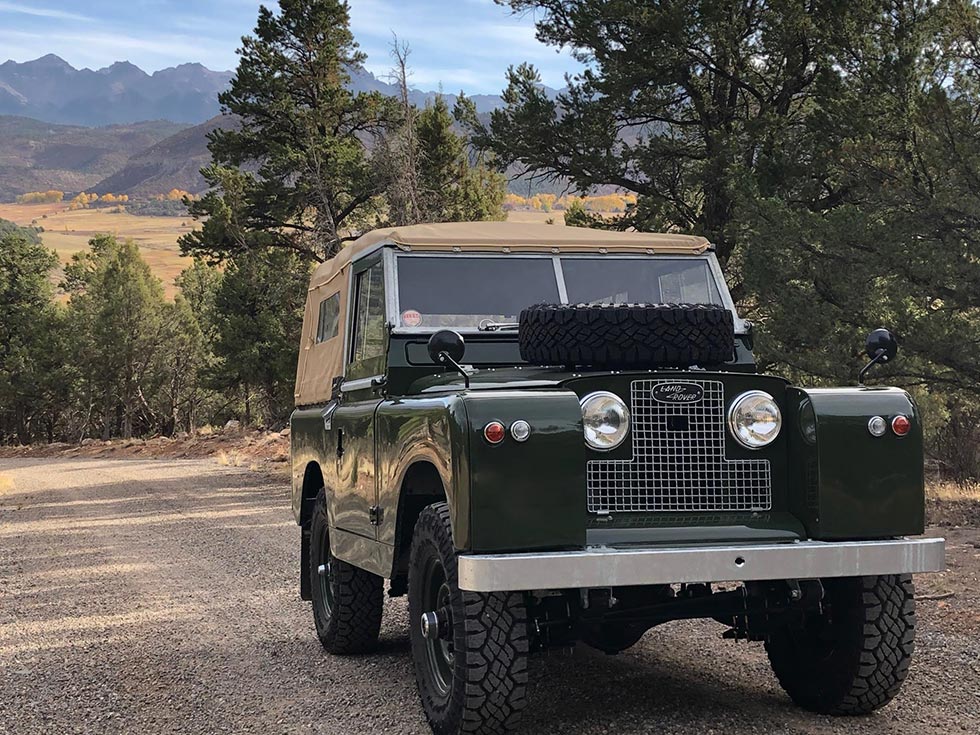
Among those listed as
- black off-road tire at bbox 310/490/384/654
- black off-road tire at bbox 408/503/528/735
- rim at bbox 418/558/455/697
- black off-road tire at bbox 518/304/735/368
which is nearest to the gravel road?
black off-road tire at bbox 310/490/384/654

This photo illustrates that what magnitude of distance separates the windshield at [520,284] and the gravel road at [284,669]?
1.97 meters

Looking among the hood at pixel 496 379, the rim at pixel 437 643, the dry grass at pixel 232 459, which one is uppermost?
the hood at pixel 496 379

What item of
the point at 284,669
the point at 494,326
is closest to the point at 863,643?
the point at 494,326

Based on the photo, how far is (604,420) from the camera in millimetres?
4367

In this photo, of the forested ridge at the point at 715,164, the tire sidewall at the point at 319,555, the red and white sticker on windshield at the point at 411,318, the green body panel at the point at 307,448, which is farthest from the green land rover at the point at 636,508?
the forested ridge at the point at 715,164

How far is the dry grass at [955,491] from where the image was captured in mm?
14045

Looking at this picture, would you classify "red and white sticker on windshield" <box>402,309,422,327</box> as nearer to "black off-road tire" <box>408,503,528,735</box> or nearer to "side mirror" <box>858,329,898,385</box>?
"black off-road tire" <box>408,503,528,735</box>

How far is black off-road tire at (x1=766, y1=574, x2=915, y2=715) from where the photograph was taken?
466cm

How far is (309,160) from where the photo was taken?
27000mm

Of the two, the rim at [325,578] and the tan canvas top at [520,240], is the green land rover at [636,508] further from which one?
the rim at [325,578]

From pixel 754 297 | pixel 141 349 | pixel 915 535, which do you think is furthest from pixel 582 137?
pixel 141 349

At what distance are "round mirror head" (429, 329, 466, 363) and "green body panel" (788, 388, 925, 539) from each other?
4.91 feet

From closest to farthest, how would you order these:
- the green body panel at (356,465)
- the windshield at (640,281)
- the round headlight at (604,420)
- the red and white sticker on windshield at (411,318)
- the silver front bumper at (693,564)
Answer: the silver front bumper at (693,564) < the round headlight at (604,420) < the green body panel at (356,465) < the red and white sticker on windshield at (411,318) < the windshield at (640,281)

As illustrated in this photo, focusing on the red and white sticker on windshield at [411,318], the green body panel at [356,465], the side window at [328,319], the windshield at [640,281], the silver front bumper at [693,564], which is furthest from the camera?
the side window at [328,319]
